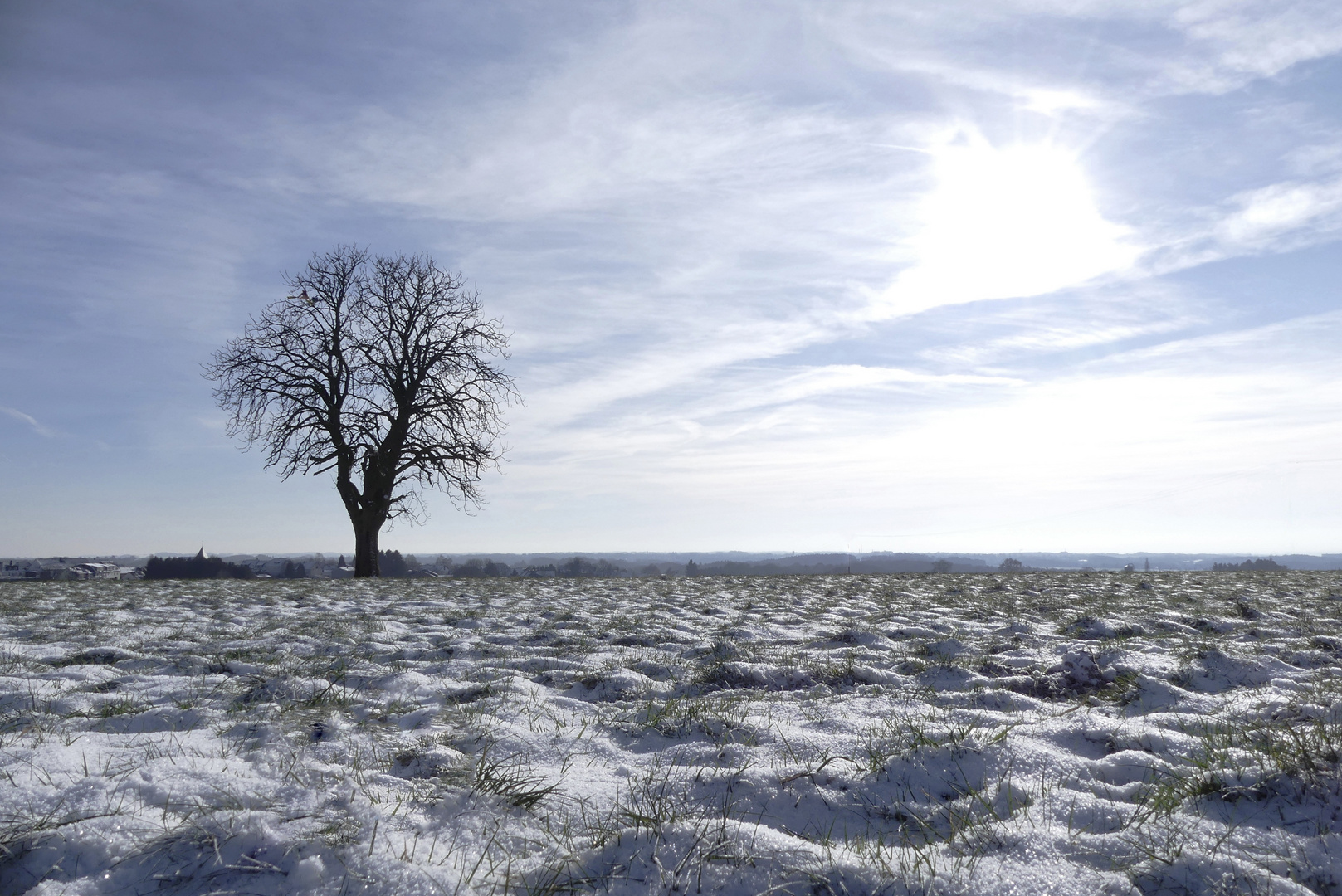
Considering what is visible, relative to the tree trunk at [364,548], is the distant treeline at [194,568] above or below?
below

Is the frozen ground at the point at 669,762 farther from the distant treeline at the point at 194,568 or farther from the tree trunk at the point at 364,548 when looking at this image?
the distant treeline at the point at 194,568

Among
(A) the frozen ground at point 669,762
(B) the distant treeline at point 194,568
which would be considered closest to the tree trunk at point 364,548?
(B) the distant treeline at point 194,568

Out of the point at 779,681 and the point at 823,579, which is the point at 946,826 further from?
the point at 823,579

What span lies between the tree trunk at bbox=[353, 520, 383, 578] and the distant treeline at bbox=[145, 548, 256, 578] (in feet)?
12.4

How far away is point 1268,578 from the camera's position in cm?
1330

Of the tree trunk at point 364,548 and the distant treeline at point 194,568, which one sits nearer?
the tree trunk at point 364,548

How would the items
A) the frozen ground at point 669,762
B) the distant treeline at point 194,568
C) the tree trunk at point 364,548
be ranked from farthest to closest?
the distant treeline at point 194,568 < the tree trunk at point 364,548 < the frozen ground at point 669,762

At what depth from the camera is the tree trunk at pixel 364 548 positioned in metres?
19.1

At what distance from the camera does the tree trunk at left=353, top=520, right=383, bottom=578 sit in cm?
1909

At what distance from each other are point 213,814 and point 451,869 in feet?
2.82

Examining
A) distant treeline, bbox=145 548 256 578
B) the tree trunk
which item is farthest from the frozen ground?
distant treeline, bbox=145 548 256 578

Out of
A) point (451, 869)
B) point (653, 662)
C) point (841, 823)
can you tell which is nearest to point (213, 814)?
point (451, 869)

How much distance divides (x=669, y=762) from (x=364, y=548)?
18.5 metres

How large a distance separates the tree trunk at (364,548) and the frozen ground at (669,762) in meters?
13.3
